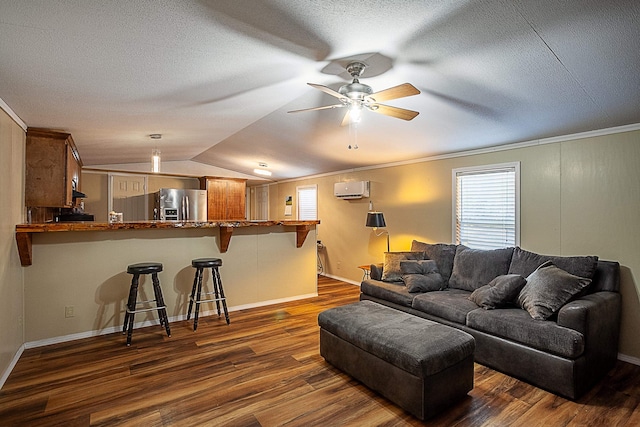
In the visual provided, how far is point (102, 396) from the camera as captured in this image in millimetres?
2527

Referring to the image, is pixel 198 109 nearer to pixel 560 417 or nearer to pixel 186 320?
pixel 186 320

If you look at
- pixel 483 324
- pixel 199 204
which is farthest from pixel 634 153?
pixel 199 204

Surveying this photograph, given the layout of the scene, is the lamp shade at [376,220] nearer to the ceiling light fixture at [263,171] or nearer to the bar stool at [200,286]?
the bar stool at [200,286]

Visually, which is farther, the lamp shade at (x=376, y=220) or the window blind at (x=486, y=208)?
the lamp shade at (x=376, y=220)

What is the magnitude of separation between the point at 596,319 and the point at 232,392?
289 cm

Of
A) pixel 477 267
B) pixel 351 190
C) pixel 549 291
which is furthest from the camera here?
pixel 351 190

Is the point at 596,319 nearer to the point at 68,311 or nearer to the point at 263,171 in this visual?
the point at 68,311

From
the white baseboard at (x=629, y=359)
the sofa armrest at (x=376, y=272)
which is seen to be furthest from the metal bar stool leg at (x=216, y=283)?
the white baseboard at (x=629, y=359)

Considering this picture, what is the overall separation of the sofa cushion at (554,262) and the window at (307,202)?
4451 mm

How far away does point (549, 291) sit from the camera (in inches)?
114

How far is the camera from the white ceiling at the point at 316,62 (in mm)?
1754

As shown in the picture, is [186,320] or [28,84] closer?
[28,84]

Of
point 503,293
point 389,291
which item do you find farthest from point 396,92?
point 389,291

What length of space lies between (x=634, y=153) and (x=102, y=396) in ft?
16.2
